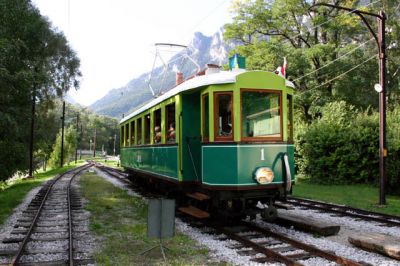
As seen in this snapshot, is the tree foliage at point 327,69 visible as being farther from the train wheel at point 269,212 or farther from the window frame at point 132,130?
the train wheel at point 269,212

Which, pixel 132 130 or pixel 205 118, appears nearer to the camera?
pixel 205 118

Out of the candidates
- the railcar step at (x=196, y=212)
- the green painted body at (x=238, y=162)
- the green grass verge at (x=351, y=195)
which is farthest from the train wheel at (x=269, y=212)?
the green grass verge at (x=351, y=195)

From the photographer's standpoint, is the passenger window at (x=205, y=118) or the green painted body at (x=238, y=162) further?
the passenger window at (x=205, y=118)

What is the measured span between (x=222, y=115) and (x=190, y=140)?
1341 millimetres

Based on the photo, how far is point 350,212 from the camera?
1077 cm

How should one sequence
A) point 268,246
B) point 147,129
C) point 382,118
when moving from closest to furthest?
point 268,246, point 147,129, point 382,118

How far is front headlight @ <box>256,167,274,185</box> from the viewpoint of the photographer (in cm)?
789

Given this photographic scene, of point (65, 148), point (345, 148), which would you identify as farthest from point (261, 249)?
point (65, 148)

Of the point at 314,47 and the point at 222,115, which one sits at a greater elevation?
the point at 314,47

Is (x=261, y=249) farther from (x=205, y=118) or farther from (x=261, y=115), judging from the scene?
(x=205, y=118)

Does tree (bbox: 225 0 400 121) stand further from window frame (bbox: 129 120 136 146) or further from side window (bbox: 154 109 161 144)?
side window (bbox: 154 109 161 144)

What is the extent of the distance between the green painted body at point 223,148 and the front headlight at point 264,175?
0.11 m

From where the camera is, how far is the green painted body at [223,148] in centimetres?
788

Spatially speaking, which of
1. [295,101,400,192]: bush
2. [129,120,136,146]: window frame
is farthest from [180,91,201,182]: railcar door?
[295,101,400,192]: bush
